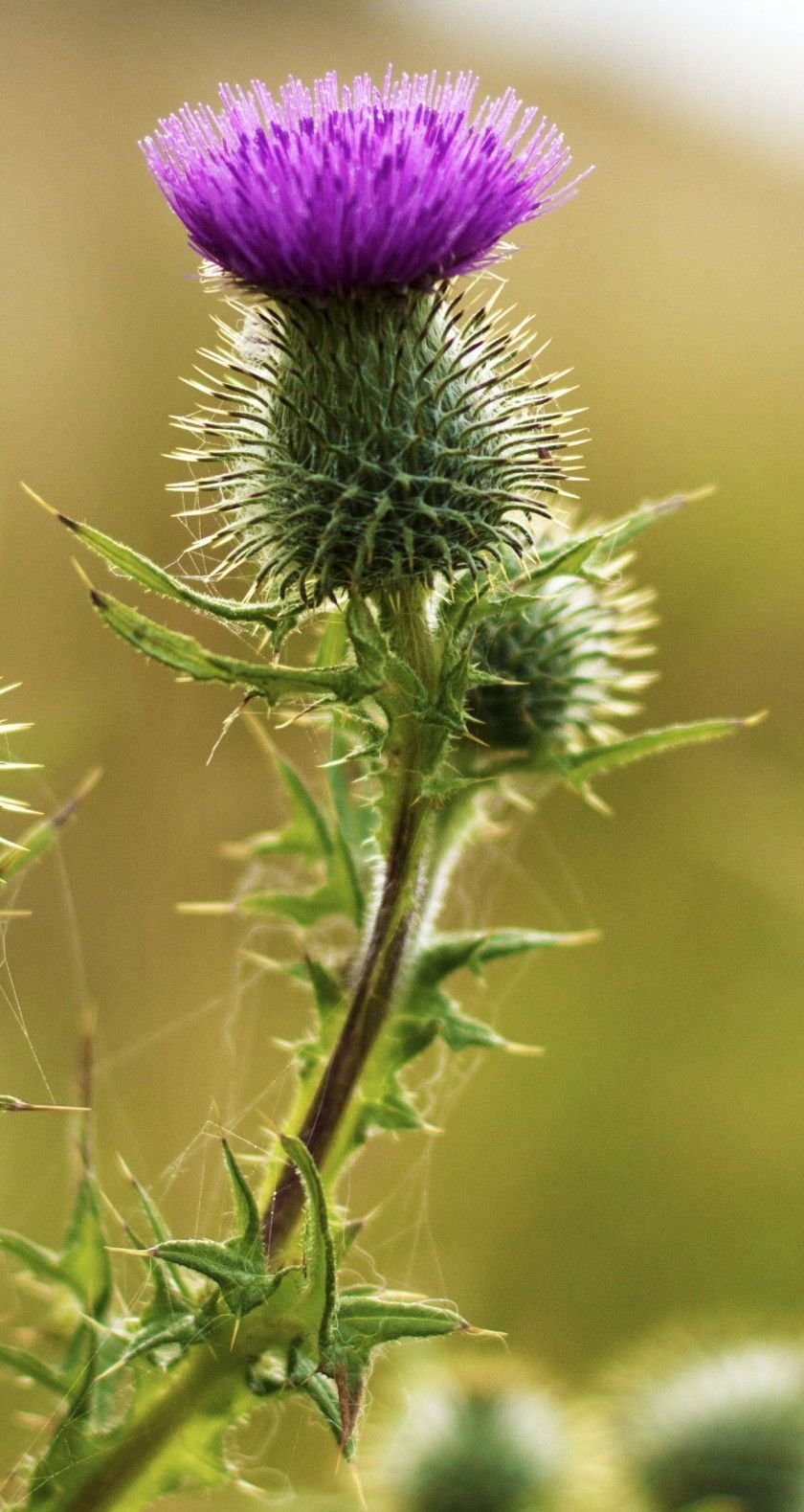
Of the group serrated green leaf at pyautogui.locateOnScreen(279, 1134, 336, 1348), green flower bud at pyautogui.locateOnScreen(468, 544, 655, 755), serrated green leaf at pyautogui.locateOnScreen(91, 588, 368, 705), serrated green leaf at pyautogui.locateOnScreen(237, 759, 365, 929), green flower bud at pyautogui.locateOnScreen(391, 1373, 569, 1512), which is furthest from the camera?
green flower bud at pyautogui.locateOnScreen(391, 1373, 569, 1512)

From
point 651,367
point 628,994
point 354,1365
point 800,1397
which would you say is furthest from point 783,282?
point 354,1365

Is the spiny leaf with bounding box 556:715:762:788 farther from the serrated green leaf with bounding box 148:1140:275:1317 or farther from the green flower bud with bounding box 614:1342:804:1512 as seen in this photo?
the green flower bud with bounding box 614:1342:804:1512

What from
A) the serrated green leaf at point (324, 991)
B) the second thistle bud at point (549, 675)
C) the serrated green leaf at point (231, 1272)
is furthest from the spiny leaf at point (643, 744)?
the serrated green leaf at point (231, 1272)

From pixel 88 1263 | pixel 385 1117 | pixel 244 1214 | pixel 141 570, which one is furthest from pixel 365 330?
pixel 88 1263

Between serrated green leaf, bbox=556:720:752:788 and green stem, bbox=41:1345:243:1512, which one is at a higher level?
serrated green leaf, bbox=556:720:752:788

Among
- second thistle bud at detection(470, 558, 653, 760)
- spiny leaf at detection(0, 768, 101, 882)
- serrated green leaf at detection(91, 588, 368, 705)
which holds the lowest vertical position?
spiny leaf at detection(0, 768, 101, 882)

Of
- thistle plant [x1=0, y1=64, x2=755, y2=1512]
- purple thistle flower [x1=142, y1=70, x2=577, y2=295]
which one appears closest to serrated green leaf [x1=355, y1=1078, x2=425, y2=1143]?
thistle plant [x1=0, y1=64, x2=755, y2=1512]

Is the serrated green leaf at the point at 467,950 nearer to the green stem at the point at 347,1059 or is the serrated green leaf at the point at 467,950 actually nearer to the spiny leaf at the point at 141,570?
the green stem at the point at 347,1059

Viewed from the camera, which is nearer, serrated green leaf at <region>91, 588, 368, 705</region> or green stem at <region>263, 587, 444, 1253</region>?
serrated green leaf at <region>91, 588, 368, 705</region>
